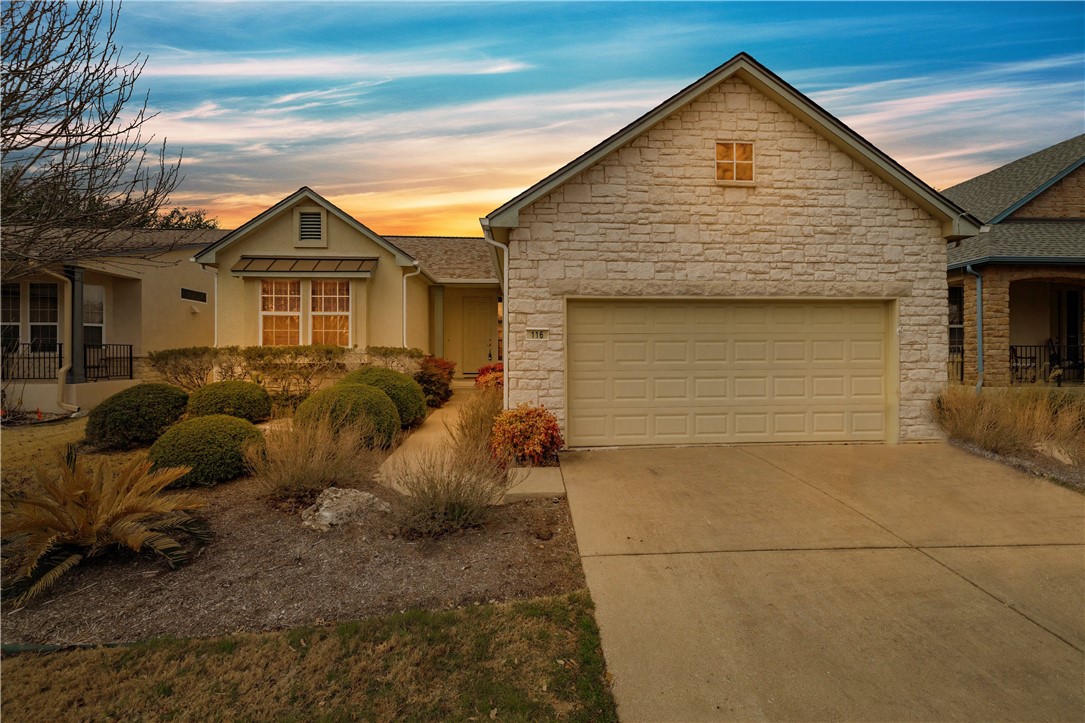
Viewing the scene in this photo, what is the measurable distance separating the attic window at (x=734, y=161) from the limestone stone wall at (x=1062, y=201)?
42.5ft

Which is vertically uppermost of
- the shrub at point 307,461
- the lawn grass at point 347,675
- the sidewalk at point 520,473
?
the shrub at point 307,461

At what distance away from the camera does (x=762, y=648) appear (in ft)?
12.0

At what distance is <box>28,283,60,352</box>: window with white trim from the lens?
15062 mm

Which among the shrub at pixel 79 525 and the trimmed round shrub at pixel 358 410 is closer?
the shrub at pixel 79 525

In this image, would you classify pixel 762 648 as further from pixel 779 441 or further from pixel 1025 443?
pixel 1025 443

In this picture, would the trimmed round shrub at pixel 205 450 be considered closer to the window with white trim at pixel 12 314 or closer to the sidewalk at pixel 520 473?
the sidewalk at pixel 520 473

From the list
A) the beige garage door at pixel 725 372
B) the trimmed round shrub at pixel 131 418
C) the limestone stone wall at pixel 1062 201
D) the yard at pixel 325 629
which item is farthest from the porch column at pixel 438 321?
the limestone stone wall at pixel 1062 201

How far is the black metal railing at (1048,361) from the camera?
1552cm

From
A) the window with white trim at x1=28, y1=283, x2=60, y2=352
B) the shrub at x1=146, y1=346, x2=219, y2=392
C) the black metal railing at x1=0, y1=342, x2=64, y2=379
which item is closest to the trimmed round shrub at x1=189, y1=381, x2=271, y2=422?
the shrub at x1=146, y1=346, x2=219, y2=392

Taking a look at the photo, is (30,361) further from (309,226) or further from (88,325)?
(309,226)

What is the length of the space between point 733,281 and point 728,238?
719mm

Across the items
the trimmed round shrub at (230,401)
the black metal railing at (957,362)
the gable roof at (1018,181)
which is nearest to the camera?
the trimmed round shrub at (230,401)

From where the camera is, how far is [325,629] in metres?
3.93

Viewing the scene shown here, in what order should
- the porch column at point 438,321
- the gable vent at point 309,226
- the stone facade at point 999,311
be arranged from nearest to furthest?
1. the stone facade at point 999,311
2. the gable vent at point 309,226
3. the porch column at point 438,321
